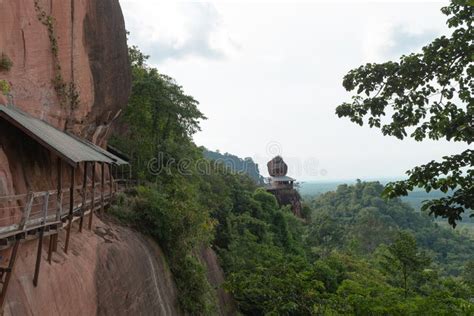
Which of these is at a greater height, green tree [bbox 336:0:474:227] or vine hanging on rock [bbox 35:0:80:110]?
vine hanging on rock [bbox 35:0:80:110]

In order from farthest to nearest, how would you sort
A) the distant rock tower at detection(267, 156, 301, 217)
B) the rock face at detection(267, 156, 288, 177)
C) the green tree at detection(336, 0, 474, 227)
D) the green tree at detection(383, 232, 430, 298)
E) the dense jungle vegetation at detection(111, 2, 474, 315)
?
the rock face at detection(267, 156, 288, 177) → the distant rock tower at detection(267, 156, 301, 217) → the green tree at detection(383, 232, 430, 298) → the dense jungle vegetation at detection(111, 2, 474, 315) → the green tree at detection(336, 0, 474, 227)

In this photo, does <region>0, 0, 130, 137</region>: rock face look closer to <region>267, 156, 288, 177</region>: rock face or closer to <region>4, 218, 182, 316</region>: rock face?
<region>4, 218, 182, 316</region>: rock face

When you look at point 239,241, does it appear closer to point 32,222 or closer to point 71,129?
point 71,129

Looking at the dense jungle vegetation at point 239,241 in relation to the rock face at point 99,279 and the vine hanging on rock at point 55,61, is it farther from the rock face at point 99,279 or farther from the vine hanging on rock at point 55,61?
the vine hanging on rock at point 55,61

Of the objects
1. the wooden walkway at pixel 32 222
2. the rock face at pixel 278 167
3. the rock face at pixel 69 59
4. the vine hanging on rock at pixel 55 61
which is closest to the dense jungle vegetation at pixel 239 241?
the rock face at pixel 69 59

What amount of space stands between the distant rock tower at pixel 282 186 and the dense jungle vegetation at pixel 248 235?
9.02m

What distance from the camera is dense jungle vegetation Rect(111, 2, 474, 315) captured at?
11328 mm

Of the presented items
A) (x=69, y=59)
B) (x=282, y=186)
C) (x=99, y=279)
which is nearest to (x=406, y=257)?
(x=99, y=279)

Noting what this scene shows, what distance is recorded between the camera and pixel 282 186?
2190 inches

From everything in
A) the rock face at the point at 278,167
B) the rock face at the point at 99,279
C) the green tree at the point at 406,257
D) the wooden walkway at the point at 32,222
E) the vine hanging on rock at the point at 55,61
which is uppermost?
the vine hanging on rock at the point at 55,61

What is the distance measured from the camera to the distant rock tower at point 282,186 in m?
53.6

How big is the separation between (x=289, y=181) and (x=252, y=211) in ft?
78.7

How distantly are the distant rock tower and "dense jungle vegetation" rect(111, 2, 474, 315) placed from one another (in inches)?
355

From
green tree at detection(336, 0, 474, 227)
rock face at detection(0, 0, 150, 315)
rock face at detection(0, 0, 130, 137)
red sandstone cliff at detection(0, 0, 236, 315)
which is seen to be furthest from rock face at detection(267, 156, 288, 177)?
green tree at detection(336, 0, 474, 227)
